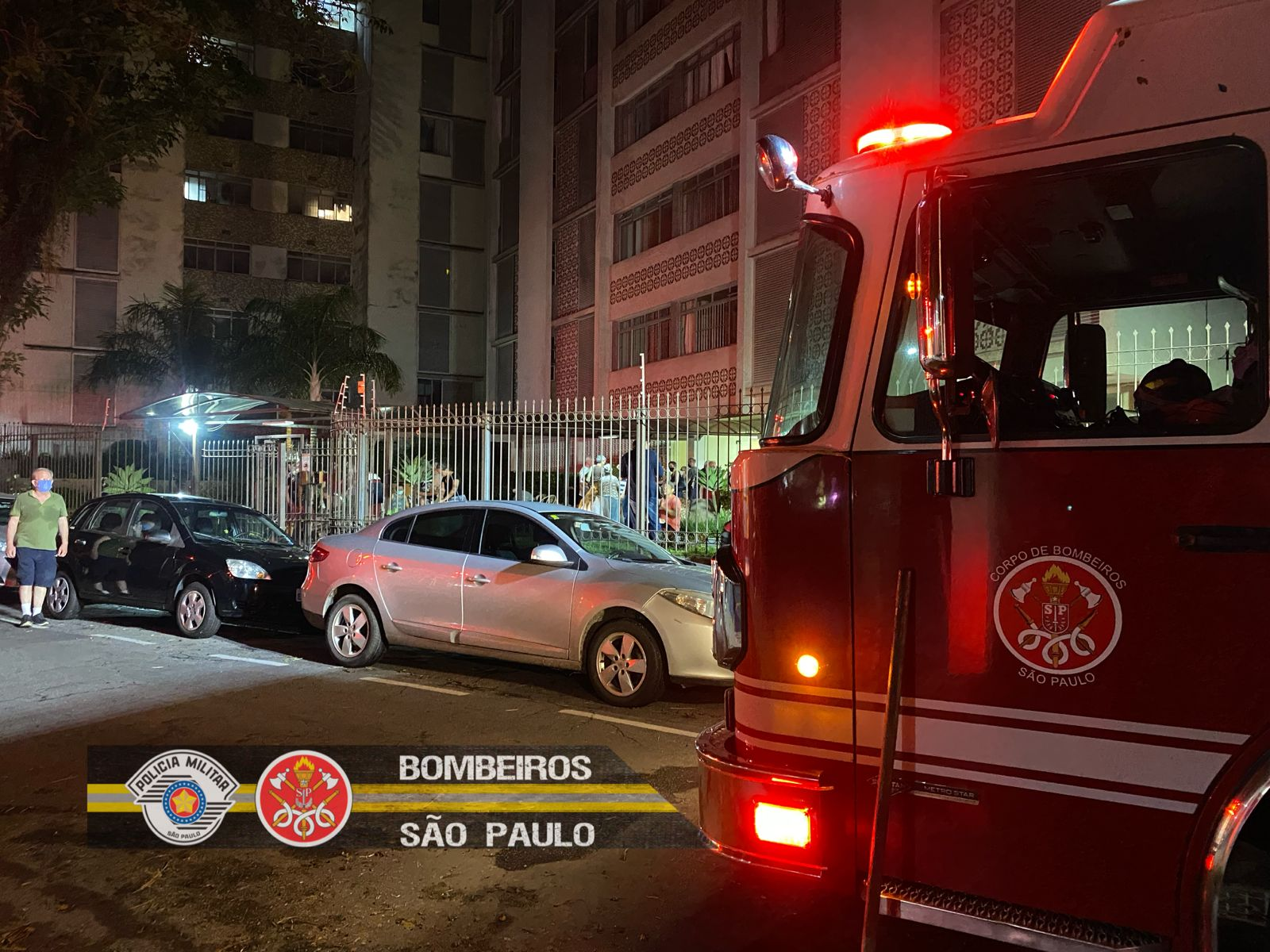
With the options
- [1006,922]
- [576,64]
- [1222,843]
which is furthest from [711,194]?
[1222,843]

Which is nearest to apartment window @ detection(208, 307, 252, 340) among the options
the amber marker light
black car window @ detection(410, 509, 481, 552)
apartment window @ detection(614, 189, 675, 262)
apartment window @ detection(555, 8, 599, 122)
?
apartment window @ detection(555, 8, 599, 122)

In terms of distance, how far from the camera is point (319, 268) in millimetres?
41125

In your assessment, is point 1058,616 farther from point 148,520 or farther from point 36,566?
point 36,566

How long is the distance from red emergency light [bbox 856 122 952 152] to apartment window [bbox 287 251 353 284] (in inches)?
1574

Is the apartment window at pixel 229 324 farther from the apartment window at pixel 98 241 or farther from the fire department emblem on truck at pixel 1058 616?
the fire department emblem on truck at pixel 1058 616

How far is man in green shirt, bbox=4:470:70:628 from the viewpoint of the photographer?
11008 mm

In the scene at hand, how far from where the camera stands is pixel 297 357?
32656mm

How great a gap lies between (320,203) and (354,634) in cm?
3615

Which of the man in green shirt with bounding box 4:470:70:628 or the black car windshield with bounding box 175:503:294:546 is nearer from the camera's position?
the man in green shirt with bounding box 4:470:70:628

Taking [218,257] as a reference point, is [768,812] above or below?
below

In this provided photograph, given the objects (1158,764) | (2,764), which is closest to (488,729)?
(2,764)

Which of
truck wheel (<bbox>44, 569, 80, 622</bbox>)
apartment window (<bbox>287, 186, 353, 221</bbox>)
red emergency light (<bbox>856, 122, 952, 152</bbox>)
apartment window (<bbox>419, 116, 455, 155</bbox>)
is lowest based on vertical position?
truck wheel (<bbox>44, 569, 80, 622</bbox>)

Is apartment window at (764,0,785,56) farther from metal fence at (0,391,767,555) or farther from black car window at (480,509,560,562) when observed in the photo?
black car window at (480,509,560,562)

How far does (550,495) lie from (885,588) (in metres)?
11.0
